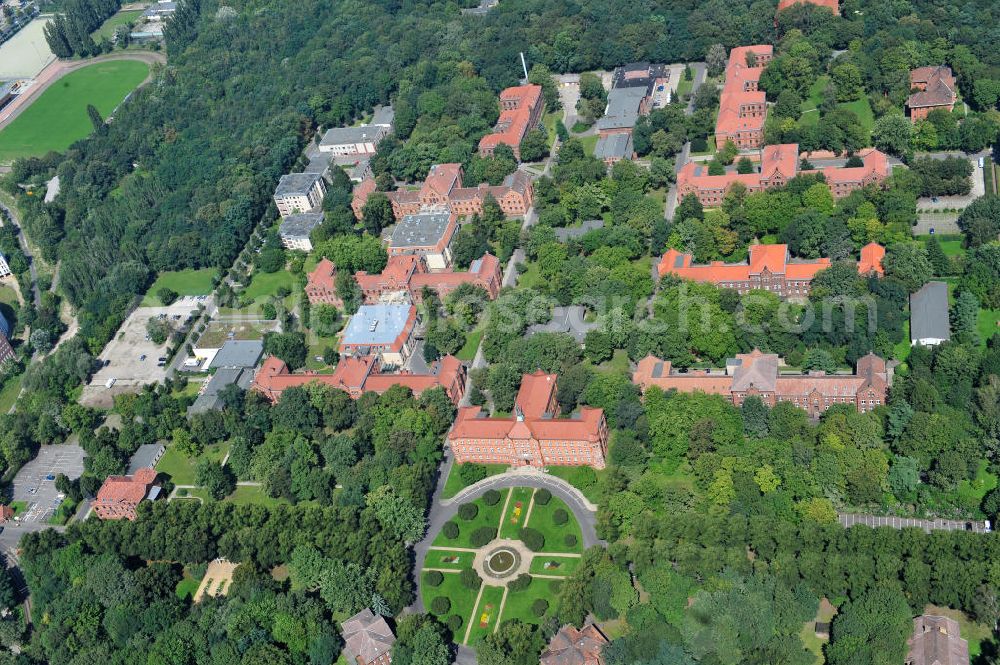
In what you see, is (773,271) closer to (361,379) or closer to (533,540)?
(533,540)

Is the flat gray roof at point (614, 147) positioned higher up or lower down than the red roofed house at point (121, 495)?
lower down

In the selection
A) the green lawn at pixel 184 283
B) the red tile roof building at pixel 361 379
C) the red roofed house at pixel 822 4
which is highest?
the red roofed house at pixel 822 4

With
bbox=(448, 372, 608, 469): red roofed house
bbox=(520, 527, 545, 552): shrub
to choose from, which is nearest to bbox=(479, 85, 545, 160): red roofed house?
bbox=(448, 372, 608, 469): red roofed house

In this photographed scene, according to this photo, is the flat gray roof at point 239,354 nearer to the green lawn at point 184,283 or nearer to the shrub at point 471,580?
the green lawn at point 184,283

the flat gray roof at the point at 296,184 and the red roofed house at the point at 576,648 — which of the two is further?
the flat gray roof at the point at 296,184

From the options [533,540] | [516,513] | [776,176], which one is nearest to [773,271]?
[776,176]

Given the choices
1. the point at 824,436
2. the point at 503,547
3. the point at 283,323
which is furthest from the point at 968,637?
the point at 283,323

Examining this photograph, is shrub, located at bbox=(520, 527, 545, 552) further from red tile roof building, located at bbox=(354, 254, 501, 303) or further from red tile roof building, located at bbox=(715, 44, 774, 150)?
red tile roof building, located at bbox=(715, 44, 774, 150)

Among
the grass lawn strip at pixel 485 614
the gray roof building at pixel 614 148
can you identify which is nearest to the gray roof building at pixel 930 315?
the gray roof building at pixel 614 148
